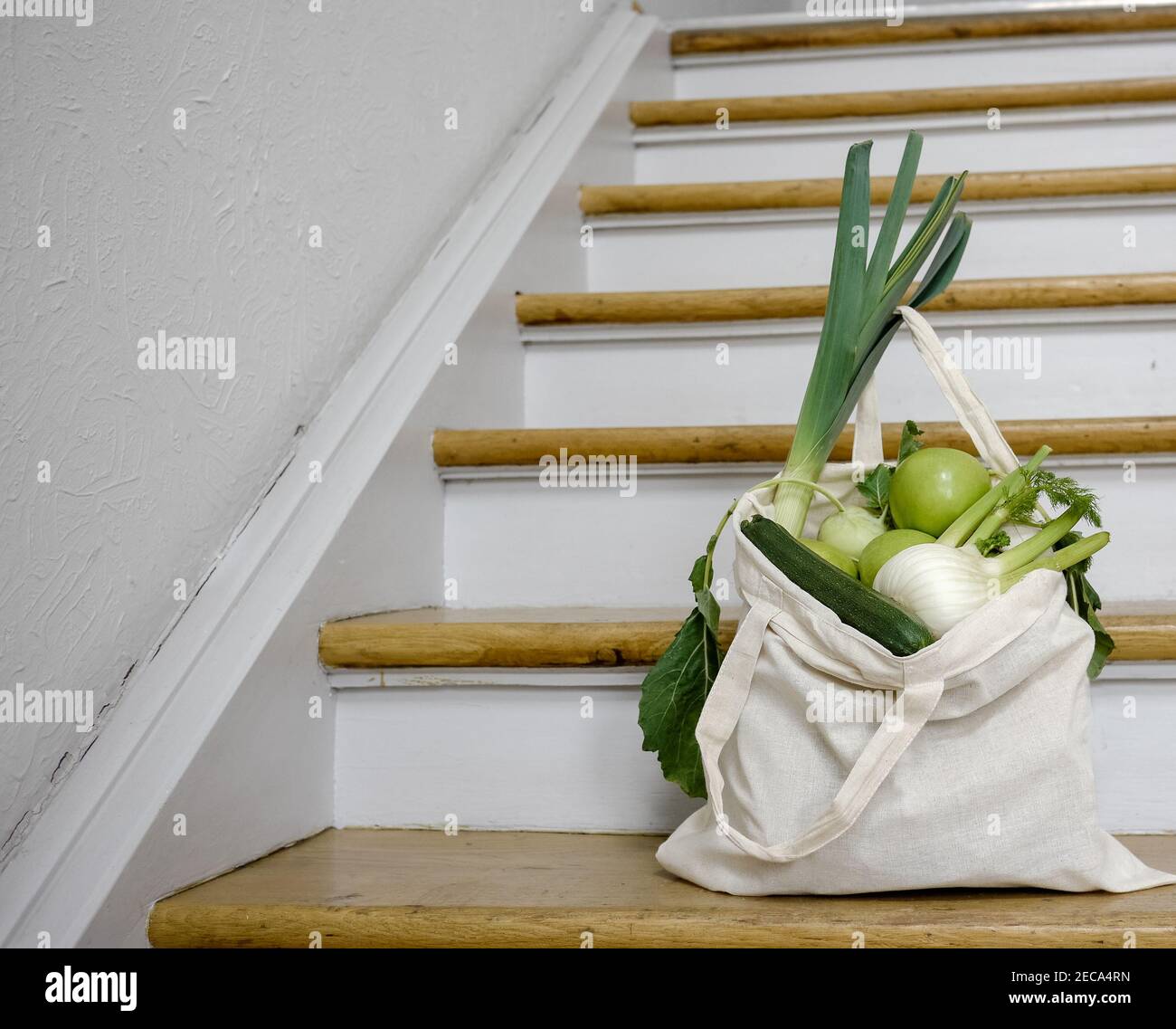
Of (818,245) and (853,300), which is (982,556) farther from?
(818,245)

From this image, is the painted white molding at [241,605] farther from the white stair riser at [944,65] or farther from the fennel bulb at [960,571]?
the white stair riser at [944,65]

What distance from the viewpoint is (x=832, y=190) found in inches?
56.6

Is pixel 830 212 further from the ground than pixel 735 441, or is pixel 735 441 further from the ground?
pixel 830 212

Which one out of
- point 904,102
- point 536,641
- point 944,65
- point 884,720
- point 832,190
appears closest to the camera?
point 884,720

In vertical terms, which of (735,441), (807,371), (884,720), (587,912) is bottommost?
(587,912)

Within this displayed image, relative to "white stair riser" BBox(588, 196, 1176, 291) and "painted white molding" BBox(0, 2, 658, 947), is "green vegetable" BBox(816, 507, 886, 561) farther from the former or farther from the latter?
"white stair riser" BBox(588, 196, 1176, 291)

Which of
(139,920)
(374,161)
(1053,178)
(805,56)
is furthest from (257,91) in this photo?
(805,56)

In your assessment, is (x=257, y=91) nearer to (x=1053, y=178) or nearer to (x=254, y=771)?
(x=254, y=771)

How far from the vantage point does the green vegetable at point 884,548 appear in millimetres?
657

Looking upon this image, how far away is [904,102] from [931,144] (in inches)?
3.1

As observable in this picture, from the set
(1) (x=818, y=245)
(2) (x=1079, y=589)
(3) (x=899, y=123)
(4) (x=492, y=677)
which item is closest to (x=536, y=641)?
(4) (x=492, y=677)

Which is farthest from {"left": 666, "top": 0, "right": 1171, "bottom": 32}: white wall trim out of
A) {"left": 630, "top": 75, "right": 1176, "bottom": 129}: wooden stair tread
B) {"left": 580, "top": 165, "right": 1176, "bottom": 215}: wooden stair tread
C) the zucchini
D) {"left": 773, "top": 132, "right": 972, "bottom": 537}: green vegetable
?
the zucchini

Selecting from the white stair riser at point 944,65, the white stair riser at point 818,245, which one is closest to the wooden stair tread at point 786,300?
the white stair riser at point 818,245

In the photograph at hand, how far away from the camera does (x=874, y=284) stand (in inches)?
29.0
